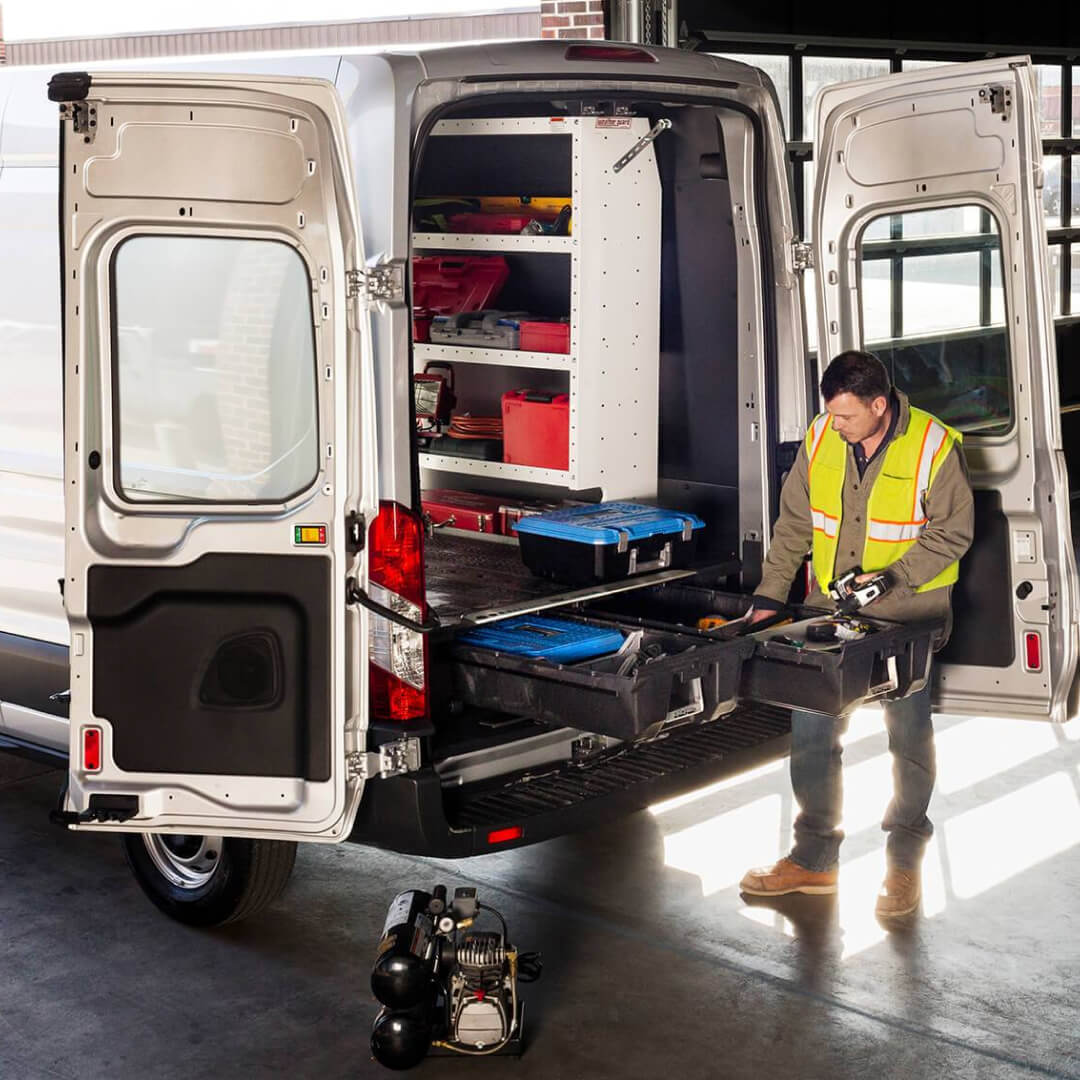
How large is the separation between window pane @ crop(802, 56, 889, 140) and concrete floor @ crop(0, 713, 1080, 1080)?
17.3ft

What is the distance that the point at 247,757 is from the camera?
4398mm

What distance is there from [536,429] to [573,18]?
470cm

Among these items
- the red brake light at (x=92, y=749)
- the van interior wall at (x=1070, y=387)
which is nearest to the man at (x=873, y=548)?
the red brake light at (x=92, y=749)

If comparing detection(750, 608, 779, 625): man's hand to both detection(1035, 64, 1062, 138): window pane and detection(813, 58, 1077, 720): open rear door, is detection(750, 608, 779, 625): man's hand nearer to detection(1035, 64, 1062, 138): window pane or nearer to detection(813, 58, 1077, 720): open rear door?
detection(813, 58, 1077, 720): open rear door

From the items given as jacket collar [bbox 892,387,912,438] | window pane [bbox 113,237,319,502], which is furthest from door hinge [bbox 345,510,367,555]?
jacket collar [bbox 892,387,912,438]

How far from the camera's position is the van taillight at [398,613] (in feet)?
14.3

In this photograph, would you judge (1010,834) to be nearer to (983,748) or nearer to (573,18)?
(983,748)

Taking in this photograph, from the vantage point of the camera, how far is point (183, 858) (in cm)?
536

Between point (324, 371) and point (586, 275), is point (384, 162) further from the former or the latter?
point (586, 275)

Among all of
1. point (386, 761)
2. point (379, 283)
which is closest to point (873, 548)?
point (386, 761)

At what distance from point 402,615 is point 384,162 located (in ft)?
3.77

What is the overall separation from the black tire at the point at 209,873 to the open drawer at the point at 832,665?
4.18 ft

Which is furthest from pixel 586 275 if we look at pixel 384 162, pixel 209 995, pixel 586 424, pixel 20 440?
pixel 209 995

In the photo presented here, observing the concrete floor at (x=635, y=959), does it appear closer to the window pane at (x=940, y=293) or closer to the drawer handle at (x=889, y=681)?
the drawer handle at (x=889, y=681)
